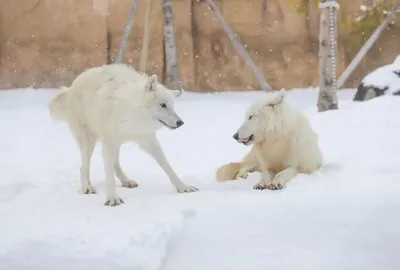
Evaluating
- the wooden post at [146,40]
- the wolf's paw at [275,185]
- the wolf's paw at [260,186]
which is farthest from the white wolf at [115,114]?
the wooden post at [146,40]

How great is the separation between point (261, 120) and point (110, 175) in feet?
4.01

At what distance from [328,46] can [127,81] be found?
4446 mm

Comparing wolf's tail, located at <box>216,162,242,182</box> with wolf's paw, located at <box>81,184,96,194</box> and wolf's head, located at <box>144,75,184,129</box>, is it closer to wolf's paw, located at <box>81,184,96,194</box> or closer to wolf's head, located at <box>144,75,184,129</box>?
wolf's head, located at <box>144,75,184,129</box>

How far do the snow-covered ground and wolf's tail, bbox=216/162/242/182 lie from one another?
13cm

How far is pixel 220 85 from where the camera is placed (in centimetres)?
1132

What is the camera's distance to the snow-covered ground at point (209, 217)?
10.1 ft

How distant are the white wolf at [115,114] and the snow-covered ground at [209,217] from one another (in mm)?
218

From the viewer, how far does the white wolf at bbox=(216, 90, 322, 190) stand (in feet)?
15.0

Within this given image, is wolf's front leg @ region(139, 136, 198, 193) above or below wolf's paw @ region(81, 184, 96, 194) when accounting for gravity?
above

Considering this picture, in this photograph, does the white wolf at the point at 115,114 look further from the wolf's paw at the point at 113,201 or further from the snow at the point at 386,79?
the snow at the point at 386,79

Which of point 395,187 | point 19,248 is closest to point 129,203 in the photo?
point 19,248

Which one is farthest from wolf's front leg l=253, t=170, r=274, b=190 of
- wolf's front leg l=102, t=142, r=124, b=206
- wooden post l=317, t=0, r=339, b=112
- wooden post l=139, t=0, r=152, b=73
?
wooden post l=139, t=0, r=152, b=73

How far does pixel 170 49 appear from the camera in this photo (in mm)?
10141

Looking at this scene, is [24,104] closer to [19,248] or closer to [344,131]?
[344,131]
